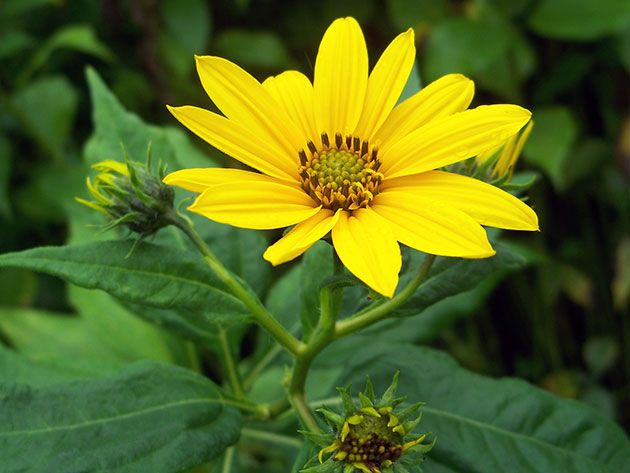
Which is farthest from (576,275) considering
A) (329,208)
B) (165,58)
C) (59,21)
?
(59,21)

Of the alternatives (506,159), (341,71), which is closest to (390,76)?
(341,71)

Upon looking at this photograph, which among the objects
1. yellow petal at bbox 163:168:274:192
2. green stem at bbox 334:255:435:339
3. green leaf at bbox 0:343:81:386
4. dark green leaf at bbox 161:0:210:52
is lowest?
green leaf at bbox 0:343:81:386

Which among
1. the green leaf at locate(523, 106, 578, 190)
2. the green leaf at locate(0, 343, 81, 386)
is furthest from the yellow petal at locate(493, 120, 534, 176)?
the green leaf at locate(523, 106, 578, 190)

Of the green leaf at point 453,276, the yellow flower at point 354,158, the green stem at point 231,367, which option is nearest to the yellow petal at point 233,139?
the yellow flower at point 354,158

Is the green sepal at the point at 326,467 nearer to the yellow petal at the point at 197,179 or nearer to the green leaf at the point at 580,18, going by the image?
the yellow petal at the point at 197,179

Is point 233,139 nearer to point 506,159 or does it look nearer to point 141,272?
point 141,272

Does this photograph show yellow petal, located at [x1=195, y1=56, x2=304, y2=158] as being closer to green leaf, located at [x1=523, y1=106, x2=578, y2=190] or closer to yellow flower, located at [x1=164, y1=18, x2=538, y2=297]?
yellow flower, located at [x1=164, y1=18, x2=538, y2=297]
